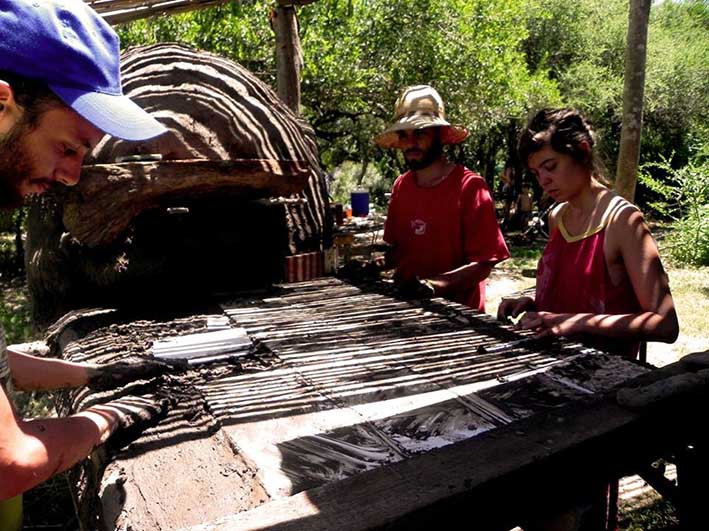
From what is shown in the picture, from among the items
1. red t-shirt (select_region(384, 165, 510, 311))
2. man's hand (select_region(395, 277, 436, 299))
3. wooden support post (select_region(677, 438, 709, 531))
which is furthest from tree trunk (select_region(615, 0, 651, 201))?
wooden support post (select_region(677, 438, 709, 531))

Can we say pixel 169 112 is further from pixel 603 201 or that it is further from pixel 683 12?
pixel 683 12

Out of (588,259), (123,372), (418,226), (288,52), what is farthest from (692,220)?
(123,372)

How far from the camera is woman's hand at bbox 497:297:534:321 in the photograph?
2.81m

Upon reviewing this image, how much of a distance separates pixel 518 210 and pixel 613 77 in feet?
15.0

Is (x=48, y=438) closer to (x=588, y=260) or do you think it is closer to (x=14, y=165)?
(x=14, y=165)

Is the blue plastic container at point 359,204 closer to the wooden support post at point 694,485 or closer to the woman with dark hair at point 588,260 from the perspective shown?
the woman with dark hair at point 588,260

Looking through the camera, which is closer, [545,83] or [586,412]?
[586,412]

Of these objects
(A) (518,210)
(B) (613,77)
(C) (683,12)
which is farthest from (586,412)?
(C) (683,12)

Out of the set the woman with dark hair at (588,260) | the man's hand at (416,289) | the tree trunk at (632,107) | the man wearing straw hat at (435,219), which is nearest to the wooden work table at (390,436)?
the woman with dark hair at (588,260)

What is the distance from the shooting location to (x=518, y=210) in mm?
15547

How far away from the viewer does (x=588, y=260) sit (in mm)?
2441

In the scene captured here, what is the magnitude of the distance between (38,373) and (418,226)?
87.1 inches

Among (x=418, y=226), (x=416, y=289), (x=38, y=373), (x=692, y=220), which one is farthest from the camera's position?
(x=692, y=220)

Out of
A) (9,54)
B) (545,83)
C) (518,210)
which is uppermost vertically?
(545,83)
